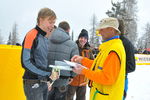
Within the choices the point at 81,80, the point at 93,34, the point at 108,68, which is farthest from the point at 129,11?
the point at 108,68

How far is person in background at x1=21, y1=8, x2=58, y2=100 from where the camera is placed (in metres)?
2.70

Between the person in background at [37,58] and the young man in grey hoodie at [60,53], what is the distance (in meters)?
0.75

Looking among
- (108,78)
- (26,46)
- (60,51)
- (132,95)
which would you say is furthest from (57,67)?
(132,95)

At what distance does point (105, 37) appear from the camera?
272 cm

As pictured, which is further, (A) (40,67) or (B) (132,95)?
(B) (132,95)

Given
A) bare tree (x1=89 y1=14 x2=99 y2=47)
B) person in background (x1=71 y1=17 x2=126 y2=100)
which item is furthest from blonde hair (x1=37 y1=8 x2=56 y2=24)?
bare tree (x1=89 y1=14 x2=99 y2=47)

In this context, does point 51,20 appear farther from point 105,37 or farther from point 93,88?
point 93,88

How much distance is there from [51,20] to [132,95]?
491 centimetres

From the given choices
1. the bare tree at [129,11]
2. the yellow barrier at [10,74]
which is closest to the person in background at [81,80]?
the yellow barrier at [10,74]

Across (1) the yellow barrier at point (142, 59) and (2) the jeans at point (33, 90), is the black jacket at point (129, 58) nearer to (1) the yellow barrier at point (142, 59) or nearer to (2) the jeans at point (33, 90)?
(2) the jeans at point (33, 90)

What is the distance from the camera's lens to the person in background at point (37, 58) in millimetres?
2697

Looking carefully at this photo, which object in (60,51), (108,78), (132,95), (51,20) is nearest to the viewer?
(108,78)

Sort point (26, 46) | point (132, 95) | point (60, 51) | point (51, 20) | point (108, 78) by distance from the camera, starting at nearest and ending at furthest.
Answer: point (108, 78) < point (26, 46) < point (51, 20) < point (60, 51) < point (132, 95)

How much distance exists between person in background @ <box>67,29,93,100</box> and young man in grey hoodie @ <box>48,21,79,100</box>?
0.75 metres
